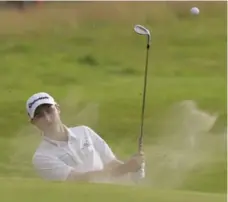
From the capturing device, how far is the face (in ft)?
8.49

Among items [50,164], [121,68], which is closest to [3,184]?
[50,164]

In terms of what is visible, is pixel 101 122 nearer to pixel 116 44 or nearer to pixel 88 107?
pixel 88 107

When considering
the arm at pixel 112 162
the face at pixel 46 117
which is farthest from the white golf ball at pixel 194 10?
the face at pixel 46 117

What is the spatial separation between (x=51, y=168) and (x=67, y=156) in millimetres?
70

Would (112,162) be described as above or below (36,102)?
below

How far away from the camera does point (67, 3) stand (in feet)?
20.8

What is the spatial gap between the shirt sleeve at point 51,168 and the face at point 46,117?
0.27ft

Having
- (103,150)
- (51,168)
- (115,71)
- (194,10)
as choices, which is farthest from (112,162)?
(194,10)

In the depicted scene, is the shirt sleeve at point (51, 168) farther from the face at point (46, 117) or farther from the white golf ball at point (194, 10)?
the white golf ball at point (194, 10)

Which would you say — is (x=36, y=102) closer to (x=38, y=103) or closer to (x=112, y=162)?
(x=38, y=103)

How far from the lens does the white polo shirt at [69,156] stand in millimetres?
2533

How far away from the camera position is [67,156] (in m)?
2.59

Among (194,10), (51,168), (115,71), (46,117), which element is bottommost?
(51,168)

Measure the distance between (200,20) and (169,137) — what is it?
6.64 ft
